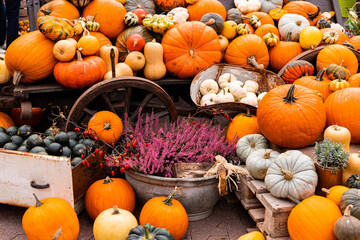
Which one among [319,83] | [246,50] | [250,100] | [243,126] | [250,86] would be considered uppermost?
[246,50]

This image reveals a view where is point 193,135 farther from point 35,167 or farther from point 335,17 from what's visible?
point 335,17

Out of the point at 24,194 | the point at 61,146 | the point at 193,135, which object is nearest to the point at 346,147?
the point at 193,135

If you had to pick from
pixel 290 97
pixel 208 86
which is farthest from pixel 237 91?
pixel 290 97

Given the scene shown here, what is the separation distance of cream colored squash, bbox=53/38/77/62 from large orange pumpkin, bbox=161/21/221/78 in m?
1.10

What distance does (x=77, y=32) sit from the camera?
3709 millimetres

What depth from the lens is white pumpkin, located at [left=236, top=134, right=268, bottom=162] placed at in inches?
112

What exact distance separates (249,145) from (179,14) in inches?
92.8

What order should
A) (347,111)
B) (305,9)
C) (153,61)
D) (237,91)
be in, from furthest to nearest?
(305,9)
(153,61)
(237,91)
(347,111)

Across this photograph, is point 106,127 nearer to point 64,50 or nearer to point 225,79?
point 64,50

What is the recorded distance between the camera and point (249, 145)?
2.89 metres

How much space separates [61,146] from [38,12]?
2.31 meters

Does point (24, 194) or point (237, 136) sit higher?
point (237, 136)

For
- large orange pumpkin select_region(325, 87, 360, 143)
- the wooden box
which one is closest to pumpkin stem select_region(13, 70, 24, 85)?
the wooden box

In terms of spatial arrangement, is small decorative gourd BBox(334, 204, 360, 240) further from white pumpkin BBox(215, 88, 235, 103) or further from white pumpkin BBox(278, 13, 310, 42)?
white pumpkin BBox(278, 13, 310, 42)
